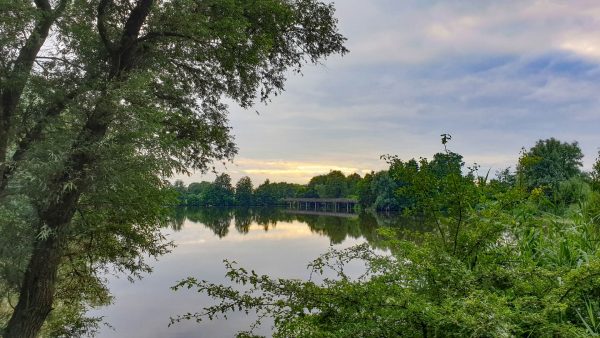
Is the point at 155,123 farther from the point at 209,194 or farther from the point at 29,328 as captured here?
the point at 209,194

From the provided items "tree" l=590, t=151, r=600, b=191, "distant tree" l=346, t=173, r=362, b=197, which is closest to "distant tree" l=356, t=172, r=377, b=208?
"distant tree" l=346, t=173, r=362, b=197

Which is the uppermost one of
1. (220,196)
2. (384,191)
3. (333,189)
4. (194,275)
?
(333,189)

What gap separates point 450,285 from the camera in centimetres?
346

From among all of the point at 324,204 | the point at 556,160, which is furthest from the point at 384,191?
the point at 324,204

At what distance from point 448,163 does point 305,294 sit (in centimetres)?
201

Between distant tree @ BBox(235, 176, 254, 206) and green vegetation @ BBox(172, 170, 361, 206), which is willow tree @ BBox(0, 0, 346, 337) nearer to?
green vegetation @ BBox(172, 170, 361, 206)

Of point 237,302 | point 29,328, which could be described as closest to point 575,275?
point 237,302

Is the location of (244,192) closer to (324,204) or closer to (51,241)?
(324,204)

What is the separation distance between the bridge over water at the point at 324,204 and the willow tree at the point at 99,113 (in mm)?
102829

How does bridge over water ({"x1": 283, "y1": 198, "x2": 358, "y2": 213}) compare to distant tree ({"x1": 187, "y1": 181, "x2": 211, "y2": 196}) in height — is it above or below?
below

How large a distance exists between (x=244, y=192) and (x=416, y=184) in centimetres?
14297

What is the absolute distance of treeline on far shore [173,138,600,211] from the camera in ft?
14.3

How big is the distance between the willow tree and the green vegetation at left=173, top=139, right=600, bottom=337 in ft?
15.1

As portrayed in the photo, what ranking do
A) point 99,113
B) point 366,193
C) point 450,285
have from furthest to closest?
point 366,193 < point 99,113 < point 450,285
